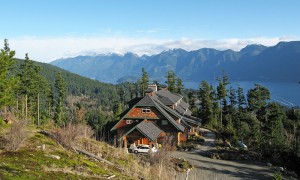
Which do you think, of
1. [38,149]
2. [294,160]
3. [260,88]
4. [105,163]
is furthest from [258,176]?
[260,88]

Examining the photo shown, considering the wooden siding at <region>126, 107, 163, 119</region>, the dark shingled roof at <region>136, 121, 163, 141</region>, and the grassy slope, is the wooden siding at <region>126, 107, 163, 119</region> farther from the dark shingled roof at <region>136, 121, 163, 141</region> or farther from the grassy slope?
the grassy slope

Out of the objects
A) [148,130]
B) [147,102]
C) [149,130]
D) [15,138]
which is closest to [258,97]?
[147,102]

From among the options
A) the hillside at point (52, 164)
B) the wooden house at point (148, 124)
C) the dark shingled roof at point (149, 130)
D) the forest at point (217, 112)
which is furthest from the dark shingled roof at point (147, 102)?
the hillside at point (52, 164)

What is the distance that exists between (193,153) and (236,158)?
5034mm

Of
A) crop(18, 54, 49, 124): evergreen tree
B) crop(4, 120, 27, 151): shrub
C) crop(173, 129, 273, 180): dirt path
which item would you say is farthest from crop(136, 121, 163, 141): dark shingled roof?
crop(4, 120, 27, 151): shrub

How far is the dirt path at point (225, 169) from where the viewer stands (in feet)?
83.1

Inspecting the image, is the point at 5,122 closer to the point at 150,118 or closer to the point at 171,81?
the point at 150,118

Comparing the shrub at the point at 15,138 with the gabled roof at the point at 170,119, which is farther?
the gabled roof at the point at 170,119

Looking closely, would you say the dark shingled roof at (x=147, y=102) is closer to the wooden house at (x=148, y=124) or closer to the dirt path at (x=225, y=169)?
the wooden house at (x=148, y=124)

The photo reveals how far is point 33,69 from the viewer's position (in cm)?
5803

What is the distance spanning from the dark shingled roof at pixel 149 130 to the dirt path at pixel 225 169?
16.4 ft

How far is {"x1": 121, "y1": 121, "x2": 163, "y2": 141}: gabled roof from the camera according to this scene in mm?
39000

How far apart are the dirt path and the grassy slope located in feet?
33.7

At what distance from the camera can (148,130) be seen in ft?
131
